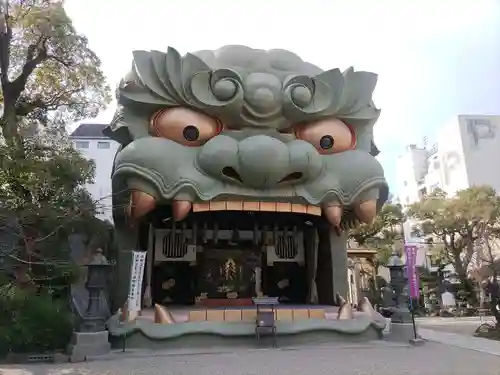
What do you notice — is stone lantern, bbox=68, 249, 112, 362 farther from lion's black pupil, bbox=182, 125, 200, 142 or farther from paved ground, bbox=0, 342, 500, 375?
lion's black pupil, bbox=182, 125, 200, 142

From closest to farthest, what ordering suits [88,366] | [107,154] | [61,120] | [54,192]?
[88,366] < [54,192] < [61,120] < [107,154]

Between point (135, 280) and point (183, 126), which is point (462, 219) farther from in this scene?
point (135, 280)

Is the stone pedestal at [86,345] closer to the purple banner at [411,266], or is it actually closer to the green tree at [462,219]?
the purple banner at [411,266]

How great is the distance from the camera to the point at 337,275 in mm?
14391

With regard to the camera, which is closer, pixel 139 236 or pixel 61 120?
pixel 139 236

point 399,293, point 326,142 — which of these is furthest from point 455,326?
point 326,142

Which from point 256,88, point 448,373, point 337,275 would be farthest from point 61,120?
point 448,373

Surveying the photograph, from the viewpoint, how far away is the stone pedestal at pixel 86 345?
Result: 9.30m

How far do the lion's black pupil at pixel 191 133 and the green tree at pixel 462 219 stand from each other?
20742 millimetres

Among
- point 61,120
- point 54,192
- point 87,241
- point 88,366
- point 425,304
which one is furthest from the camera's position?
point 425,304

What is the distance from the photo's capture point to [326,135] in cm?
1248

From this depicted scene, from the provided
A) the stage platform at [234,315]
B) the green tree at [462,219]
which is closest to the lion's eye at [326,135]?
the stage platform at [234,315]

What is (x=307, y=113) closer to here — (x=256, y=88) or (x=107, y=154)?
(x=256, y=88)

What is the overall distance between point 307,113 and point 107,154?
92.3ft
